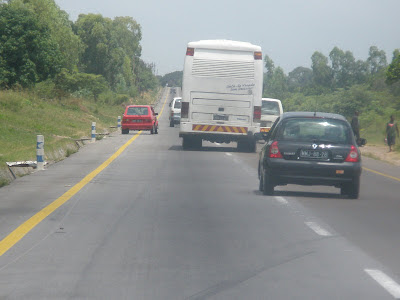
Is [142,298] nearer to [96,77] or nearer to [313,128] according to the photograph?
[313,128]

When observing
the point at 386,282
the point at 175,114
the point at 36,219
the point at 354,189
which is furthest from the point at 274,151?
the point at 175,114

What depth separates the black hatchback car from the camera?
535 inches

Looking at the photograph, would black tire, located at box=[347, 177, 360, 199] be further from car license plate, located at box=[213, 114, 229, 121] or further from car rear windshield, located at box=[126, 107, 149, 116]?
car rear windshield, located at box=[126, 107, 149, 116]

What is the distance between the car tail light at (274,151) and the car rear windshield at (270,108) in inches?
863

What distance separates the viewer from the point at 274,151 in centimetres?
1373

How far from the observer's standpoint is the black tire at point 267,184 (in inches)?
546

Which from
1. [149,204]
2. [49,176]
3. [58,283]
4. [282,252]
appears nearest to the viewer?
[58,283]

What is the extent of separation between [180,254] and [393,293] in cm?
248

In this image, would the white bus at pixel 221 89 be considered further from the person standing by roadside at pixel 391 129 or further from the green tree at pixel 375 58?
the green tree at pixel 375 58

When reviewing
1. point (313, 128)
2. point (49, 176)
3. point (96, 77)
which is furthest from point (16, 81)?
point (313, 128)

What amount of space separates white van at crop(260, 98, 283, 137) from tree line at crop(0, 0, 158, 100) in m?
23.9

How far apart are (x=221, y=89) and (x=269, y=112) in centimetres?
920

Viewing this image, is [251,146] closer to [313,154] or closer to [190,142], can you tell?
[190,142]

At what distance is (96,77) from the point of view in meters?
77.1
